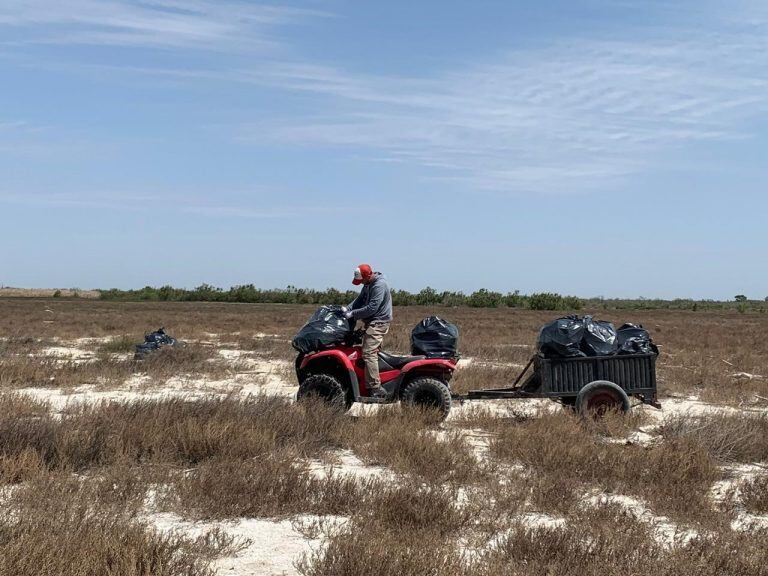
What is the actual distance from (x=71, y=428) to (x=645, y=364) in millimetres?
7234

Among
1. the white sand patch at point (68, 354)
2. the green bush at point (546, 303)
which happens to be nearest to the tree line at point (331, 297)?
the green bush at point (546, 303)

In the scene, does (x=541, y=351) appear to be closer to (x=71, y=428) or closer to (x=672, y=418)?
(x=672, y=418)

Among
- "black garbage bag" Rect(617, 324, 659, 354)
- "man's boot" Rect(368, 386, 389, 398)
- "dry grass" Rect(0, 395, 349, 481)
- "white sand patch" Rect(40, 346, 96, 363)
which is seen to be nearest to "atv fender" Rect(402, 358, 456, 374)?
"man's boot" Rect(368, 386, 389, 398)

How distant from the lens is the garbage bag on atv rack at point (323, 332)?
9625 mm

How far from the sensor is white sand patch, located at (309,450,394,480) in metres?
6.95

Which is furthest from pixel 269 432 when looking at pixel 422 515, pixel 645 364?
pixel 645 364

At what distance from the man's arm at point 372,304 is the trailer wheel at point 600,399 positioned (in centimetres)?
293

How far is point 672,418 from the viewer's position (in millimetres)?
9875

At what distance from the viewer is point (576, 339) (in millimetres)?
10031

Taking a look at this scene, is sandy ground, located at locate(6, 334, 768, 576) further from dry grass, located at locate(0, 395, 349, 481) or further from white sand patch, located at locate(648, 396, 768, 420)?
dry grass, located at locate(0, 395, 349, 481)

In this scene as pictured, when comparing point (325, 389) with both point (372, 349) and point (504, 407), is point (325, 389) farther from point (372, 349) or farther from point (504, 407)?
point (504, 407)

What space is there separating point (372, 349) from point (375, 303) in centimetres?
60

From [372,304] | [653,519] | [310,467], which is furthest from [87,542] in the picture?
[372,304]

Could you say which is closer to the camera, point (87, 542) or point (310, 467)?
point (87, 542)
